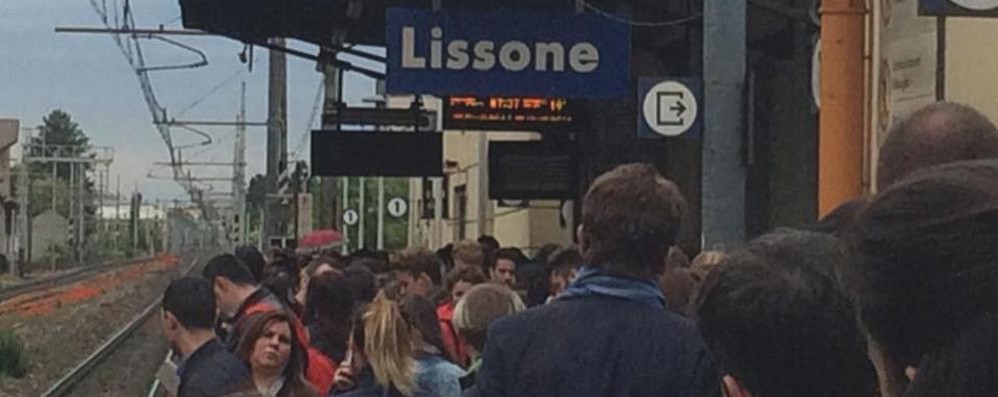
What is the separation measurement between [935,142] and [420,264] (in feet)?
22.4

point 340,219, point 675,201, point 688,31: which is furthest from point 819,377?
point 340,219

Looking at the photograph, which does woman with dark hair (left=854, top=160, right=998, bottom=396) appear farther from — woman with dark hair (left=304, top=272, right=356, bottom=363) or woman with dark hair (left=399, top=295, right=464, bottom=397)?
woman with dark hair (left=304, top=272, right=356, bottom=363)

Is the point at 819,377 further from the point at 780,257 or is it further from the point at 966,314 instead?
the point at 966,314

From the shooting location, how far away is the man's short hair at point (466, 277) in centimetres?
922

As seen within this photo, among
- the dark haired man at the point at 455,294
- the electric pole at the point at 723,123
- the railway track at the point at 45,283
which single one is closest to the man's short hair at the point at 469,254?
the dark haired man at the point at 455,294

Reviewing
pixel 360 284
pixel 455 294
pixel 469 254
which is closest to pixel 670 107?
pixel 469 254

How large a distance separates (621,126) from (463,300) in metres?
14.0

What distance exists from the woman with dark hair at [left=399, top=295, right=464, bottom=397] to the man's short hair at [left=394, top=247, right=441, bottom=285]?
3.42 metres

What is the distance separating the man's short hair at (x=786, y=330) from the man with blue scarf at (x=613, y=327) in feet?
4.91

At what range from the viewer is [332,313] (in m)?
7.67

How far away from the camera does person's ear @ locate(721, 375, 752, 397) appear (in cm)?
299

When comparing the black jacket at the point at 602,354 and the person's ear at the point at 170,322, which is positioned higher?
the black jacket at the point at 602,354

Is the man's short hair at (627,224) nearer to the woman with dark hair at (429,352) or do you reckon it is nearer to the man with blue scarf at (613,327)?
the man with blue scarf at (613,327)

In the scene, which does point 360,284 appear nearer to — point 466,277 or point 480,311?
point 480,311
